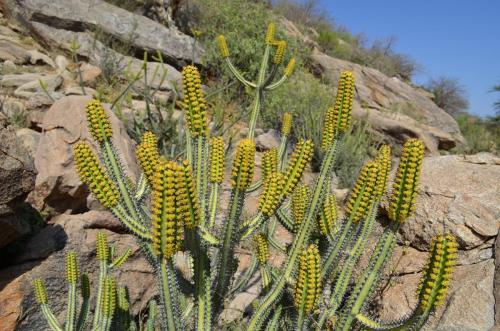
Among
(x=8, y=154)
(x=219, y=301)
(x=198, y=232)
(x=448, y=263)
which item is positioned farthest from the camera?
(x=8, y=154)

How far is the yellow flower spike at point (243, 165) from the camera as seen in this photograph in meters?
1.80

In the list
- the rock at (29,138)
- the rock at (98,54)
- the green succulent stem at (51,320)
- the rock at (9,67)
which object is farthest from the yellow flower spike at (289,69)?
the rock at (9,67)

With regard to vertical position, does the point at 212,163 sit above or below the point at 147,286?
above

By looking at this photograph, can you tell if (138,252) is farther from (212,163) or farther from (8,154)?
(212,163)

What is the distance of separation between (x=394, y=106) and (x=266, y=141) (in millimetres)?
6755

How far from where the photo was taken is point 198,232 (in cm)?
192

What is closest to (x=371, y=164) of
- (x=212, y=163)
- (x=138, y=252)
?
(x=212, y=163)

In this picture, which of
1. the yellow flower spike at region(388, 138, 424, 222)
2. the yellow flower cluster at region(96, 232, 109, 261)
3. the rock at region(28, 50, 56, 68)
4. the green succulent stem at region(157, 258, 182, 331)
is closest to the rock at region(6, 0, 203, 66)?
the rock at region(28, 50, 56, 68)

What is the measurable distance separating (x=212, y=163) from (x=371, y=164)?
81 cm

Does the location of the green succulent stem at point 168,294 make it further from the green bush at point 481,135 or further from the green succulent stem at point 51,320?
the green bush at point 481,135

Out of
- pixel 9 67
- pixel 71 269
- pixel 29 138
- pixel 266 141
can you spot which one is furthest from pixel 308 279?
pixel 9 67

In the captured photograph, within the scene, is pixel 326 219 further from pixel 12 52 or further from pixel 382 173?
pixel 12 52

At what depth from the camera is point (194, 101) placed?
6.81 feet

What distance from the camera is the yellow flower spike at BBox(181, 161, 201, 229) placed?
1.62 metres
